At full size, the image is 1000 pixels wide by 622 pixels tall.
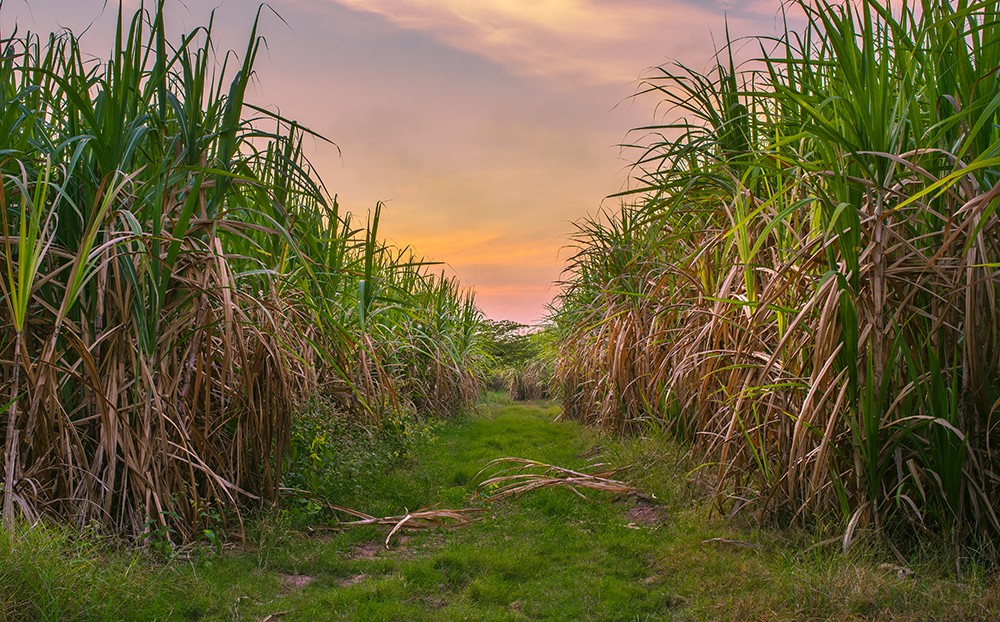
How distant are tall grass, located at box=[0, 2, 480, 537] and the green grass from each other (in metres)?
0.31

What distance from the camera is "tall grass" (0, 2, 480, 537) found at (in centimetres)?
285

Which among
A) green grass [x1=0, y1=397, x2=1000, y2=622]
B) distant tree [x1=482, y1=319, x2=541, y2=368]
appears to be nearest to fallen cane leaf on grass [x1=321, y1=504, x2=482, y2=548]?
green grass [x1=0, y1=397, x2=1000, y2=622]

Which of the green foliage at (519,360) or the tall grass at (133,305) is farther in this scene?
the green foliage at (519,360)

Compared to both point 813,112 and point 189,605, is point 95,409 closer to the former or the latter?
point 189,605

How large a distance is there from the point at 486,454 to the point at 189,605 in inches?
178

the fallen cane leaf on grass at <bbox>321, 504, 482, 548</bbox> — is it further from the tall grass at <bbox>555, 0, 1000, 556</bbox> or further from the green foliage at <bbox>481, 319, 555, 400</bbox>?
the green foliage at <bbox>481, 319, 555, 400</bbox>

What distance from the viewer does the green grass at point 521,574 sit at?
246 cm

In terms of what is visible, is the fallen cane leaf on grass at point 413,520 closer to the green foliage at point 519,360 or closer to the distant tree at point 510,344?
the green foliage at point 519,360

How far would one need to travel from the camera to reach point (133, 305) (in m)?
3.04

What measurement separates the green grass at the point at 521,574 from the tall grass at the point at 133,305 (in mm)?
308

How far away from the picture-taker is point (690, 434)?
5.21 meters

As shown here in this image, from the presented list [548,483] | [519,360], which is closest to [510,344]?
[519,360]

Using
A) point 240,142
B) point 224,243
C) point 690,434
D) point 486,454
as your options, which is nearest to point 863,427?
point 690,434

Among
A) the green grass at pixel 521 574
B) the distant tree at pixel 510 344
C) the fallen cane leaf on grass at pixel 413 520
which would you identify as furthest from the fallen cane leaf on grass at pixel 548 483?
the distant tree at pixel 510 344
